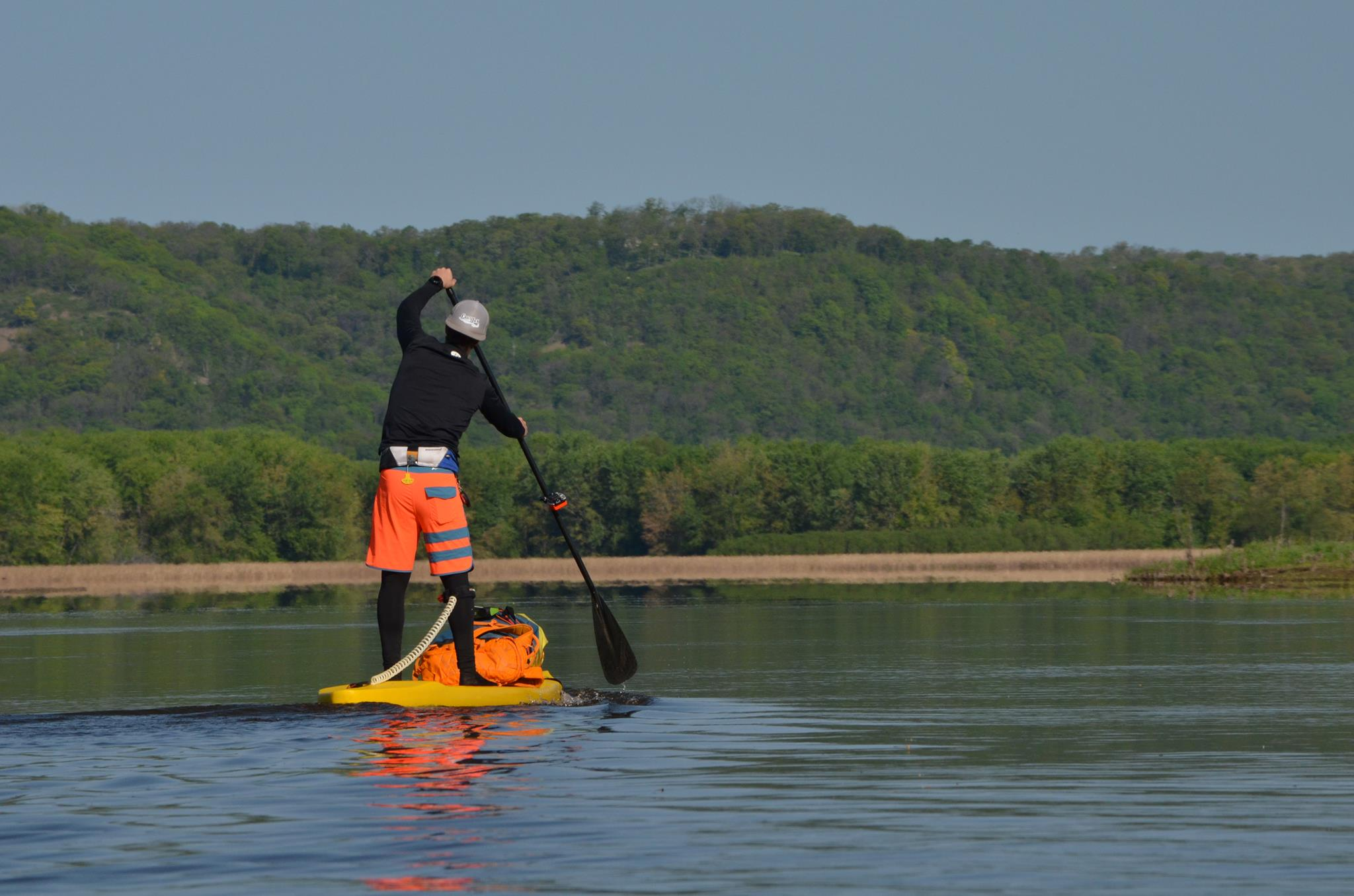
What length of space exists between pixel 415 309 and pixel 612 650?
10.1 feet

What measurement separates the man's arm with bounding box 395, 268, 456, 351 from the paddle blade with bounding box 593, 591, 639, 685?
2.58m

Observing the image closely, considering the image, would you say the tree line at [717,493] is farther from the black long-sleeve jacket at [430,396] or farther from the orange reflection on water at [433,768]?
the orange reflection on water at [433,768]

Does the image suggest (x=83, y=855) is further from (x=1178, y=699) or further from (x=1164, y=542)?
(x=1164, y=542)

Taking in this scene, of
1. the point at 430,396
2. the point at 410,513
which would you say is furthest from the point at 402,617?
the point at 430,396

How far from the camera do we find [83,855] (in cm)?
727

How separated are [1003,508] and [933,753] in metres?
105

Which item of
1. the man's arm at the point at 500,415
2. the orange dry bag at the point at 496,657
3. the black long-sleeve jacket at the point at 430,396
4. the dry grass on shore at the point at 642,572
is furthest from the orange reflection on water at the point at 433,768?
the dry grass on shore at the point at 642,572

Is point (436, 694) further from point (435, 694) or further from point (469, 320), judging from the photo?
point (469, 320)

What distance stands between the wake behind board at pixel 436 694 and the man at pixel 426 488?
16cm

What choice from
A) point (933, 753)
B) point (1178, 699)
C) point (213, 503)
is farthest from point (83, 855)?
point (213, 503)

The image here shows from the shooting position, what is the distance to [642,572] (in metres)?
65.0

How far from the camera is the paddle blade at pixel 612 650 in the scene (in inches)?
554

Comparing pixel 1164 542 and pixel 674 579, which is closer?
pixel 674 579

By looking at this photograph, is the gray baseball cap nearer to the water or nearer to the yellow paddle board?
the yellow paddle board
